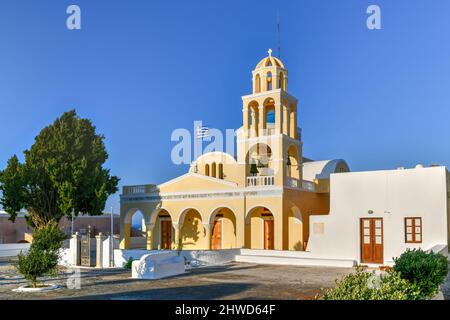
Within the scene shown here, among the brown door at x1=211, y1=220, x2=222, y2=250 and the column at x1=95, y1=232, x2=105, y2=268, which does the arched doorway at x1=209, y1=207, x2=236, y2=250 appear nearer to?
the brown door at x1=211, y1=220, x2=222, y2=250

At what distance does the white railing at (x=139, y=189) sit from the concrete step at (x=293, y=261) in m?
8.06

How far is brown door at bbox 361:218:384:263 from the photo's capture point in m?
20.0

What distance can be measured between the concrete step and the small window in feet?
8.06

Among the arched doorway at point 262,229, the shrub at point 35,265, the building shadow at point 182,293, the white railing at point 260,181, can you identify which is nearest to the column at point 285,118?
the white railing at point 260,181

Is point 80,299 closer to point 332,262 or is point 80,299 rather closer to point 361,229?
point 332,262

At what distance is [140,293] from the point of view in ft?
41.2

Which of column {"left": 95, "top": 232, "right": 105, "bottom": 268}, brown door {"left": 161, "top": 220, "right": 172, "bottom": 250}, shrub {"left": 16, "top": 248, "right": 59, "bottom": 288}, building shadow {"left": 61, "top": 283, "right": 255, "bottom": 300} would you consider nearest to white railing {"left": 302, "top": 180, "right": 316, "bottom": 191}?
brown door {"left": 161, "top": 220, "right": 172, "bottom": 250}

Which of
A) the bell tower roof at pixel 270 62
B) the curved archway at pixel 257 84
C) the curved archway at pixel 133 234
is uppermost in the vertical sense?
the bell tower roof at pixel 270 62

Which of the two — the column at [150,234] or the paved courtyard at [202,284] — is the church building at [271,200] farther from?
the paved courtyard at [202,284]

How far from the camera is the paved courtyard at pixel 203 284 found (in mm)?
12242

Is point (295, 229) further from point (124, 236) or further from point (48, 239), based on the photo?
point (48, 239)

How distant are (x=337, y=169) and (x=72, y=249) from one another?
15.4 metres

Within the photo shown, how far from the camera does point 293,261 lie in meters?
20.6
